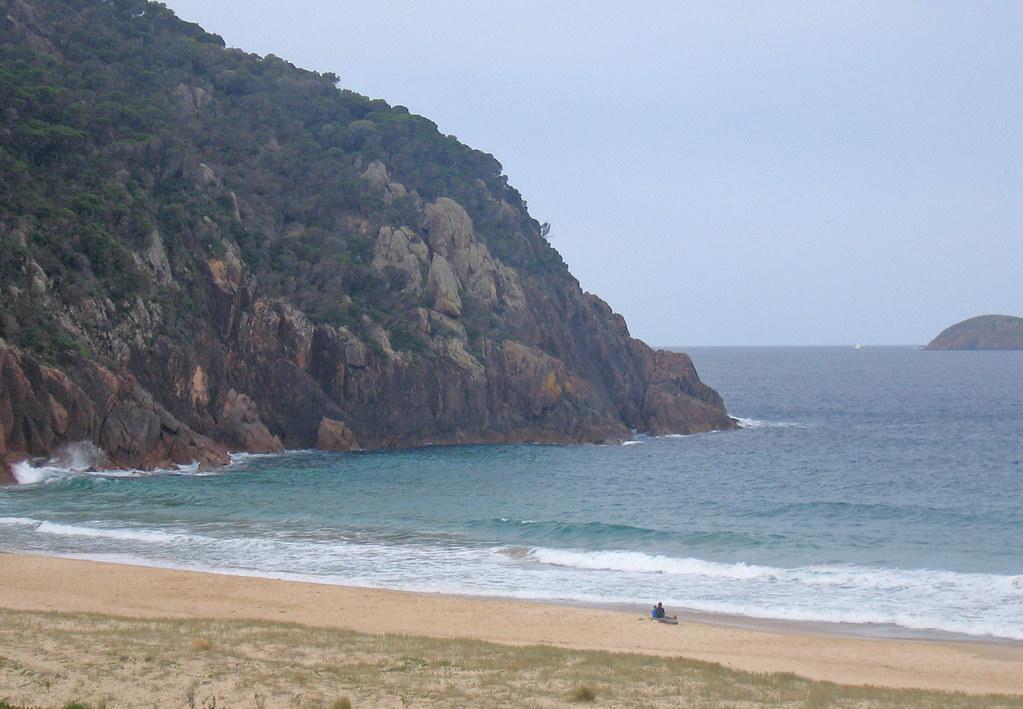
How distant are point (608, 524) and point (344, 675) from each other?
22.1 metres

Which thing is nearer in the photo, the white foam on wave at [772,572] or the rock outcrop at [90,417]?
the white foam on wave at [772,572]

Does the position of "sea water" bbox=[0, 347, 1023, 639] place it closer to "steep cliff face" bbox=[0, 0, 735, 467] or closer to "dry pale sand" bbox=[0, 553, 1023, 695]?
"dry pale sand" bbox=[0, 553, 1023, 695]

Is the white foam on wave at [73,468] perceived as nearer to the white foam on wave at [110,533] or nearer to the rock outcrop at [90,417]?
the rock outcrop at [90,417]

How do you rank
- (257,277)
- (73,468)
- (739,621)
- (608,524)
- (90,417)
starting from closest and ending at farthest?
(739,621)
(608,524)
(73,468)
(90,417)
(257,277)

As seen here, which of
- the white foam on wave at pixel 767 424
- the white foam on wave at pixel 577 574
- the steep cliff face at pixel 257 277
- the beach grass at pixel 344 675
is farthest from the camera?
the white foam on wave at pixel 767 424

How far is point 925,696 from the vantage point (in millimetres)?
17984

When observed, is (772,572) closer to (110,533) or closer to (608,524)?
(608,524)

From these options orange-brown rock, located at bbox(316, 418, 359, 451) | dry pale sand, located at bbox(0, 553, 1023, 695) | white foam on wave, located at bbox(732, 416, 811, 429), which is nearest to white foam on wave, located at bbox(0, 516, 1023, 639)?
dry pale sand, located at bbox(0, 553, 1023, 695)

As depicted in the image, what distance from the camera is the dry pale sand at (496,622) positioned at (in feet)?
68.6

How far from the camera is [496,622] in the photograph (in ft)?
80.7

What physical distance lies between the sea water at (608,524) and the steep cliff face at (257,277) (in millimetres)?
4076

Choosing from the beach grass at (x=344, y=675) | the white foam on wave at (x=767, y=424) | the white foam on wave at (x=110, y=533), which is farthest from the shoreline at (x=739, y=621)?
the white foam on wave at (x=767, y=424)

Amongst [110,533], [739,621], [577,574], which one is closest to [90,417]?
[110,533]

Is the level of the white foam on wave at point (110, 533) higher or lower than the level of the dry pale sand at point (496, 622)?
higher
